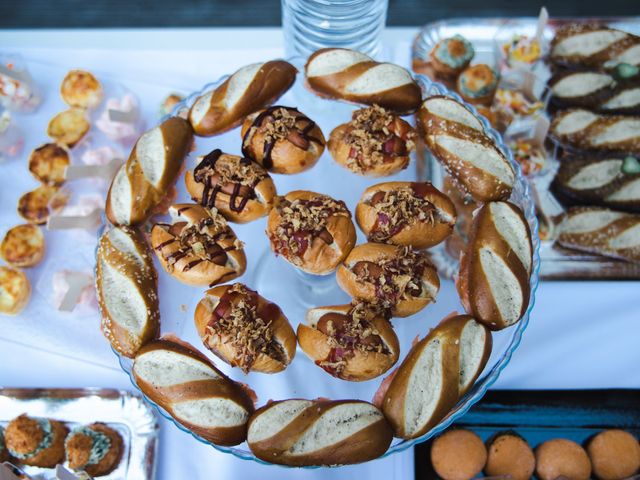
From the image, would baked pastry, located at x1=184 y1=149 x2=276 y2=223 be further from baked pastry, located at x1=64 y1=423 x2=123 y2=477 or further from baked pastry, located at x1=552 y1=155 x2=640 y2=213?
baked pastry, located at x1=552 y1=155 x2=640 y2=213

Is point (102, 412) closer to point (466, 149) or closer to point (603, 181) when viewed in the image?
point (466, 149)

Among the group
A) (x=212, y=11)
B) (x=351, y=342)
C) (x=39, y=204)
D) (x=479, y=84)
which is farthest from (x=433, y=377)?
(x=212, y=11)

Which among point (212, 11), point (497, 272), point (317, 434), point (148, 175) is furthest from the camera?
point (212, 11)

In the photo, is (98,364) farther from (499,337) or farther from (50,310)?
(499,337)

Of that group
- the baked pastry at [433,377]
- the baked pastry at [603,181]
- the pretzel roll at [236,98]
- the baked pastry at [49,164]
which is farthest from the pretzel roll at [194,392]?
the baked pastry at [603,181]

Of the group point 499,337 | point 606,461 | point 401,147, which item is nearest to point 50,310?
point 401,147

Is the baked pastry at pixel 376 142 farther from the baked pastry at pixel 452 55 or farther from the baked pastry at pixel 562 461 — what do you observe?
the baked pastry at pixel 562 461
